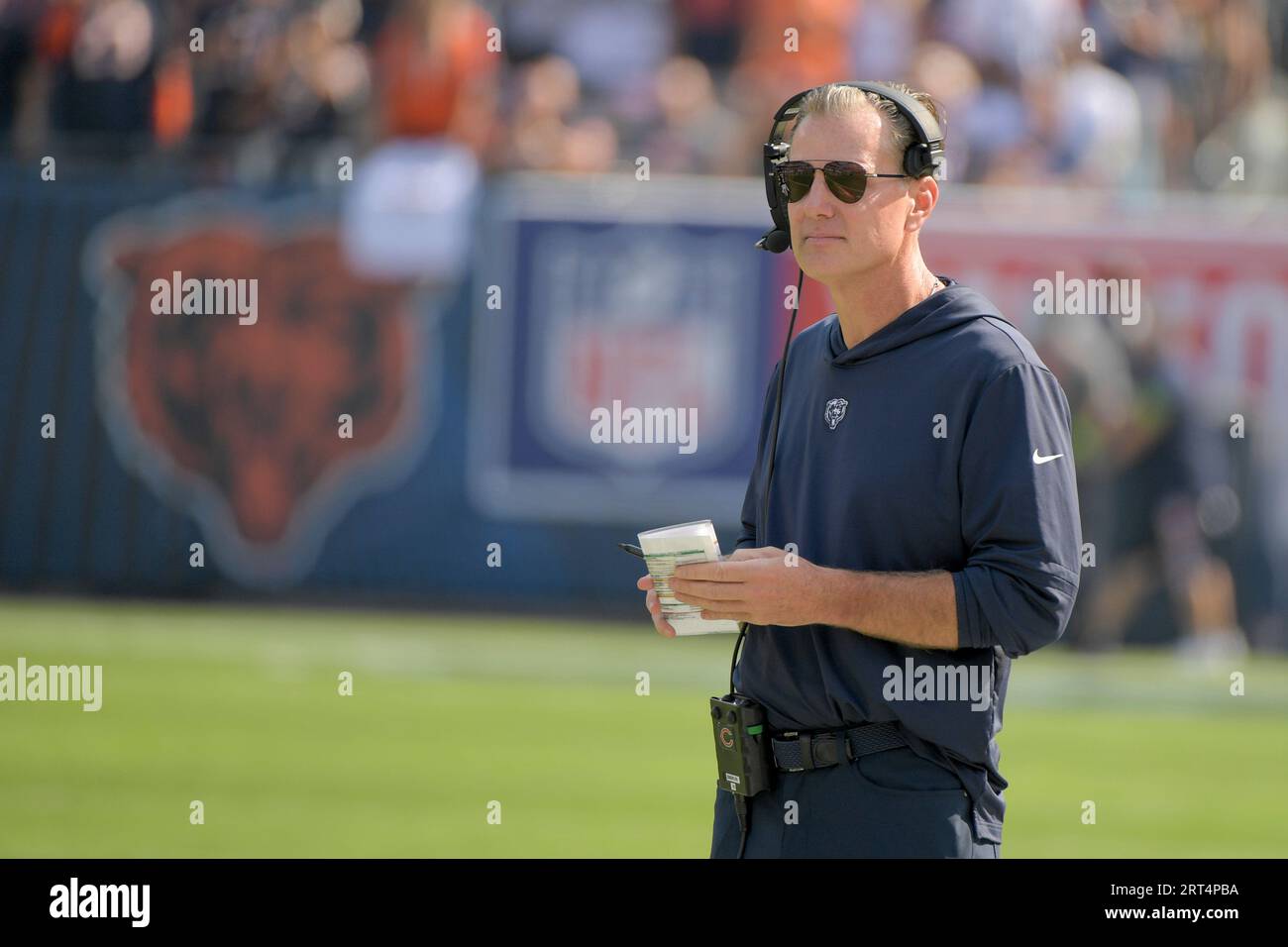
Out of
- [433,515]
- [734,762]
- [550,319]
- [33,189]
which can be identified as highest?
[33,189]

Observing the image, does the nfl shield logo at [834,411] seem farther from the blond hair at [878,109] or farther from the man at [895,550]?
the blond hair at [878,109]

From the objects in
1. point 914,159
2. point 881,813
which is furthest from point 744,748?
point 914,159

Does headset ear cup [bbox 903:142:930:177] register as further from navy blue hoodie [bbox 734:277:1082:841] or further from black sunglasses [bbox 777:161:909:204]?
navy blue hoodie [bbox 734:277:1082:841]

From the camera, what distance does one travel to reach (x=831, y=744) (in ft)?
12.5

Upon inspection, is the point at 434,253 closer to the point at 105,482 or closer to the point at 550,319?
the point at 550,319

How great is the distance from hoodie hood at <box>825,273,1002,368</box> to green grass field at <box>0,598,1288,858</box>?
4705 millimetres

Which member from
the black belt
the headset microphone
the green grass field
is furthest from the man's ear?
the green grass field

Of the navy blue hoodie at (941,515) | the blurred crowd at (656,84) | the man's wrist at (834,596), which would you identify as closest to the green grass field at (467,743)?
the blurred crowd at (656,84)

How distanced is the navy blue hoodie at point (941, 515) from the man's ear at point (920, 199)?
157mm

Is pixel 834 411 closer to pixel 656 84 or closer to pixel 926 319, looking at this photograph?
pixel 926 319

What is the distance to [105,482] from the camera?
1573 centimetres
